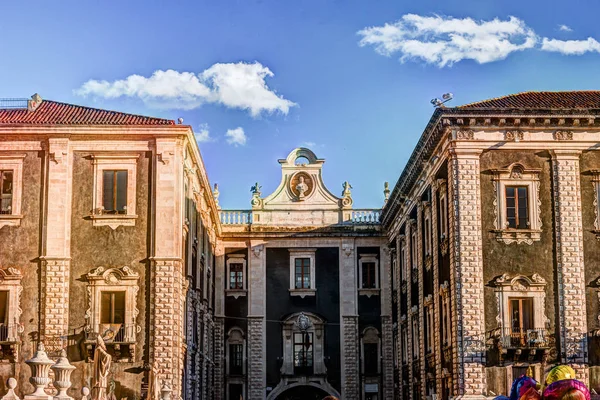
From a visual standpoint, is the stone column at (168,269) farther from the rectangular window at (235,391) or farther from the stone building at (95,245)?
the rectangular window at (235,391)

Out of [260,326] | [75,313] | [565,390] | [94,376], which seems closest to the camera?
[565,390]

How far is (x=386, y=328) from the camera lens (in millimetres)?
52594

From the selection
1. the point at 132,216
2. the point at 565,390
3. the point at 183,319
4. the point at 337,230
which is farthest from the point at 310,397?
the point at 565,390

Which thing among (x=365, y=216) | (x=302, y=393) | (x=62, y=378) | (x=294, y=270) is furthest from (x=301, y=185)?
(x=62, y=378)

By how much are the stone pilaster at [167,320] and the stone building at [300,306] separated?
17.6 metres

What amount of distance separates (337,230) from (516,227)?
20.3 meters

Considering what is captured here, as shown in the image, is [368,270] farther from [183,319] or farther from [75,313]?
[75,313]

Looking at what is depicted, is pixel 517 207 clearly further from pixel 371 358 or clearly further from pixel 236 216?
pixel 236 216

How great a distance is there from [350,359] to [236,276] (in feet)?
24.8

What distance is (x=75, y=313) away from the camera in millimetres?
34750

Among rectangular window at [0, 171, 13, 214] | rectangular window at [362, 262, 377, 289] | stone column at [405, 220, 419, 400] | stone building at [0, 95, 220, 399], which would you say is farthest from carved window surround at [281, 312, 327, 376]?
rectangular window at [0, 171, 13, 214]

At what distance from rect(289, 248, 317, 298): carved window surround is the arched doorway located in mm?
4941

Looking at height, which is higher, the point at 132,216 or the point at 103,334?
the point at 132,216

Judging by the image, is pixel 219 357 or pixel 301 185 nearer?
pixel 219 357
